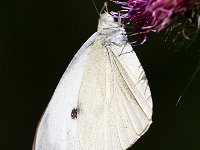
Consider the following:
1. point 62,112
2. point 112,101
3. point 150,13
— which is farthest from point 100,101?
point 150,13

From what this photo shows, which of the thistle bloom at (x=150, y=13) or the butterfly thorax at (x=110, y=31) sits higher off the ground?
the thistle bloom at (x=150, y=13)

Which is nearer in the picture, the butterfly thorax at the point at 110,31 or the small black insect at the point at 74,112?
the butterfly thorax at the point at 110,31

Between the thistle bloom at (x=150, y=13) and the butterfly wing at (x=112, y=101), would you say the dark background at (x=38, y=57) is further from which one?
the thistle bloom at (x=150, y=13)

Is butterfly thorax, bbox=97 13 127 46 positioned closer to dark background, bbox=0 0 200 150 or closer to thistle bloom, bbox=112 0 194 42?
thistle bloom, bbox=112 0 194 42

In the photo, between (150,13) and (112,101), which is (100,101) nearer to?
(112,101)

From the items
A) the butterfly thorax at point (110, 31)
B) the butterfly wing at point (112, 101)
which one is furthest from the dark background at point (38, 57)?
the butterfly thorax at point (110, 31)

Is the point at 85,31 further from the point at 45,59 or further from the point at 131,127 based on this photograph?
the point at 131,127

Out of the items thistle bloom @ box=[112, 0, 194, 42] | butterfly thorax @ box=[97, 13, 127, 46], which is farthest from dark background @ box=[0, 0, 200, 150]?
thistle bloom @ box=[112, 0, 194, 42]
